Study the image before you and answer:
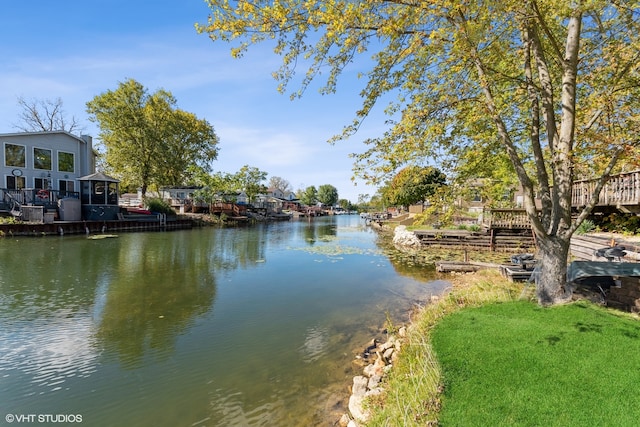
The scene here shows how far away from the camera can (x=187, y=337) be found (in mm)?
7355

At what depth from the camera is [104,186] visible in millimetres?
30781

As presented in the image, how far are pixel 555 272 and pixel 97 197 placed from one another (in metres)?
36.1

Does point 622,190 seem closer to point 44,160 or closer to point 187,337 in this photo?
point 187,337

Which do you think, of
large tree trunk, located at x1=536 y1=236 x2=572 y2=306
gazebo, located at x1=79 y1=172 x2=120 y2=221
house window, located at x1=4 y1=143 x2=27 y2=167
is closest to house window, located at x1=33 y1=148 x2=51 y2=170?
house window, located at x1=4 y1=143 x2=27 y2=167

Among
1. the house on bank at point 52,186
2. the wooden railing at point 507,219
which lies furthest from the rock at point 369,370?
the house on bank at point 52,186

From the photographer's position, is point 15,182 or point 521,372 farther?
point 15,182

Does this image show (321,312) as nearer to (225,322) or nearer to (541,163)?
(225,322)

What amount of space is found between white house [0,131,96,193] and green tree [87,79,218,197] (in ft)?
25.0

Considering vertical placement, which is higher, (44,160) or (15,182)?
(44,160)

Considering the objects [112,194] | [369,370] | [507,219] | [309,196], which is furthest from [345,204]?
[369,370]

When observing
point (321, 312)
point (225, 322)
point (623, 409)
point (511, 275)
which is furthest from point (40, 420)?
point (511, 275)

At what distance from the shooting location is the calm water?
4.94 m

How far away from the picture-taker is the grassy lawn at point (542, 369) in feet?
10.7

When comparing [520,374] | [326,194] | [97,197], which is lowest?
[520,374]
